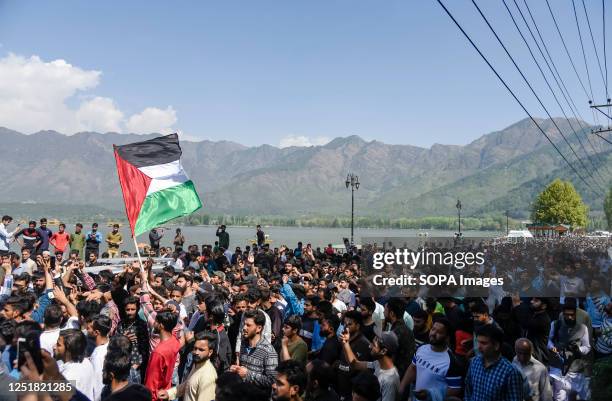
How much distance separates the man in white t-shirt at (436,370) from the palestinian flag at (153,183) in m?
4.66

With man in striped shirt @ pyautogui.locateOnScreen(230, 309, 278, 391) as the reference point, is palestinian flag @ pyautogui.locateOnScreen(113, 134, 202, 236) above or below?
above

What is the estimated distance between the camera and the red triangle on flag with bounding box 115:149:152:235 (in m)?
8.15

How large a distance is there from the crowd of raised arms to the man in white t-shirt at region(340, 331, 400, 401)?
0.01 meters

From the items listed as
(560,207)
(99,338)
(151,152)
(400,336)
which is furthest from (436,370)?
(560,207)

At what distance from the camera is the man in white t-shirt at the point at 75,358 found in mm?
4621

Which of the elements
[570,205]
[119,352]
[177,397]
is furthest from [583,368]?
[570,205]

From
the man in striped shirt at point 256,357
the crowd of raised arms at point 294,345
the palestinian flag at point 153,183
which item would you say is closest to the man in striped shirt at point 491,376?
the crowd of raised arms at point 294,345

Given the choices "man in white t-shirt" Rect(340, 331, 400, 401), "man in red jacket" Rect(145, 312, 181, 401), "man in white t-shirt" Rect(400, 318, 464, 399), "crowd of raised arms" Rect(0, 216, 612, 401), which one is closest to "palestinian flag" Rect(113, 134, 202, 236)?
"crowd of raised arms" Rect(0, 216, 612, 401)

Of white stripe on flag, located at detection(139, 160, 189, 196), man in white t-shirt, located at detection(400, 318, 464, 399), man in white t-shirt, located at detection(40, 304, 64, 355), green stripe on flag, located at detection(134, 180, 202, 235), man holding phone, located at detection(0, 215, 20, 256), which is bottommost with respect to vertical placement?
man in white t-shirt, located at detection(400, 318, 464, 399)

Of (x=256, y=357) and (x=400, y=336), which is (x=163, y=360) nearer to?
(x=256, y=357)

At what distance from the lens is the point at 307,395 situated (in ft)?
15.1

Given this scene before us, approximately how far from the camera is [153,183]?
8.68 meters

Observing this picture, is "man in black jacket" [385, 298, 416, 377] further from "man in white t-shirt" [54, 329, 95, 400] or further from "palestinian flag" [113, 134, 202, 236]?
"palestinian flag" [113, 134, 202, 236]

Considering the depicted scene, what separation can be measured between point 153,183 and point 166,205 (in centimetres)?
41
